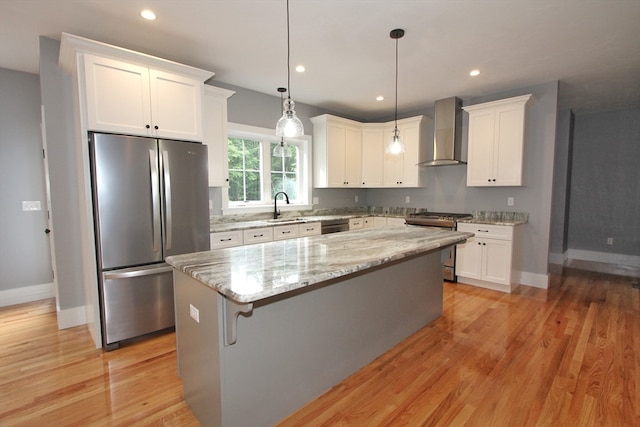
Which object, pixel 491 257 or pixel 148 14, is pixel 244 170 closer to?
pixel 148 14

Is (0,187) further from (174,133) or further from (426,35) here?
(426,35)

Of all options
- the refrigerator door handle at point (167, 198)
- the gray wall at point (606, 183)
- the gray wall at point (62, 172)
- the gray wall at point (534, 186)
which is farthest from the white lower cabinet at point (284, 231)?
the gray wall at point (606, 183)

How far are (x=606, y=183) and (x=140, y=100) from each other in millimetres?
7102

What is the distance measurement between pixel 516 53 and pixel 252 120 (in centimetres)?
311

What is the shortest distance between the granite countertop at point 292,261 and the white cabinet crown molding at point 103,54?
1861 millimetres

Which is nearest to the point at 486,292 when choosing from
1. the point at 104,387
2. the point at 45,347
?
the point at 104,387

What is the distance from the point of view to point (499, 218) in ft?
14.6

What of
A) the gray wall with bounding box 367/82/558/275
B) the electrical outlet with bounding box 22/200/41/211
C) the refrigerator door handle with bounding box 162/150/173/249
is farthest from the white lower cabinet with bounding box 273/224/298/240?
the electrical outlet with bounding box 22/200/41/211

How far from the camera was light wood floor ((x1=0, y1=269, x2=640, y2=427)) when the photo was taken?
1830mm

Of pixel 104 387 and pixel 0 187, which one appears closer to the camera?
pixel 104 387

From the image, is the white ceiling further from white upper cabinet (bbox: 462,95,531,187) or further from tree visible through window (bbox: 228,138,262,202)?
tree visible through window (bbox: 228,138,262,202)

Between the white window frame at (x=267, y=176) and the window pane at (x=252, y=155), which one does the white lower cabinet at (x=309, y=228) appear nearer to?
the white window frame at (x=267, y=176)

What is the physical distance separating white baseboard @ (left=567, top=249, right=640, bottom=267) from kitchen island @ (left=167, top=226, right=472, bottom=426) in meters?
4.99

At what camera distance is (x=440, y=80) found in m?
3.84
